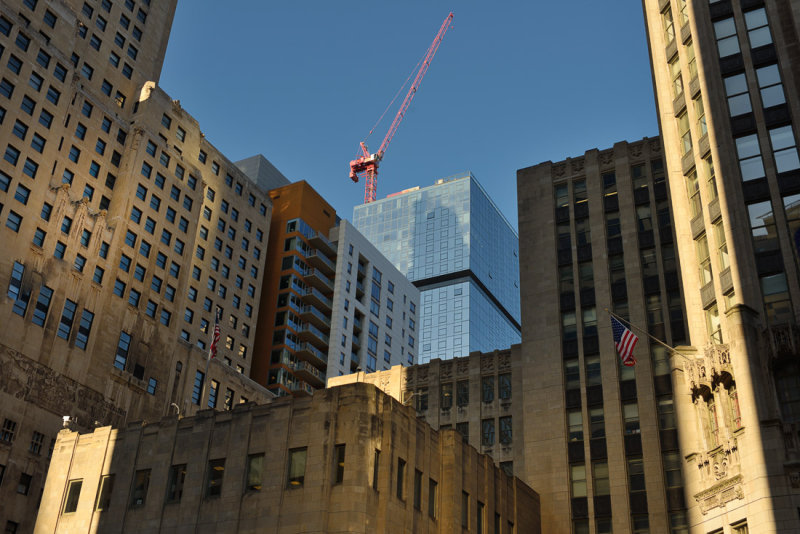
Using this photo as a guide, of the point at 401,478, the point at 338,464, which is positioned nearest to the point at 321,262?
the point at 401,478

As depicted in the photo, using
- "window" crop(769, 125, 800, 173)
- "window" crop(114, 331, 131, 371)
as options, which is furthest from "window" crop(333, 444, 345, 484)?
"window" crop(114, 331, 131, 371)

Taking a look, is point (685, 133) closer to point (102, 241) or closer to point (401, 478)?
point (401, 478)

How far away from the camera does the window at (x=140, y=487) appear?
5506 cm

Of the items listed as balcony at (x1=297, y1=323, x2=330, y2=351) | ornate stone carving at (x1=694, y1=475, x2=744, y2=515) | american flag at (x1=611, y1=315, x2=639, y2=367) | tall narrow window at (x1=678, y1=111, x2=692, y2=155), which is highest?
balcony at (x1=297, y1=323, x2=330, y2=351)

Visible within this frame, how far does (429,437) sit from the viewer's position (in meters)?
55.8

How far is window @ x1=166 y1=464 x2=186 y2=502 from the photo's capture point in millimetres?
53919

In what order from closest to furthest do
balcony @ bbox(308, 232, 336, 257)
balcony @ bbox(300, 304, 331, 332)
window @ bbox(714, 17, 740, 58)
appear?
window @ bbox(714, 17, 740, 58) < balcony @ bbox(300, 304, 331, 332) < balcony @ bbox(308, 232, 336, 257)

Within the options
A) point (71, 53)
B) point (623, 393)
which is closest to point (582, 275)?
point (623, 393)

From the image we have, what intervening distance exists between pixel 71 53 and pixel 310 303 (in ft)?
167

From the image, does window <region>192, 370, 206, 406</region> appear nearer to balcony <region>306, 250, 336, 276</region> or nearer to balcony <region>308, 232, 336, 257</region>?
balcony <region>306, 250, 336, 276</region>

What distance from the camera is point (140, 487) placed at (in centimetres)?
5547

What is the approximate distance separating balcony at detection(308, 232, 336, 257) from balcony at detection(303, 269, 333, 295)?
3791 mm

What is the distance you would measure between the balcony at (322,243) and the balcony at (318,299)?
7.12 meters

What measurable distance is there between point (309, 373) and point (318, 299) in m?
11.9
